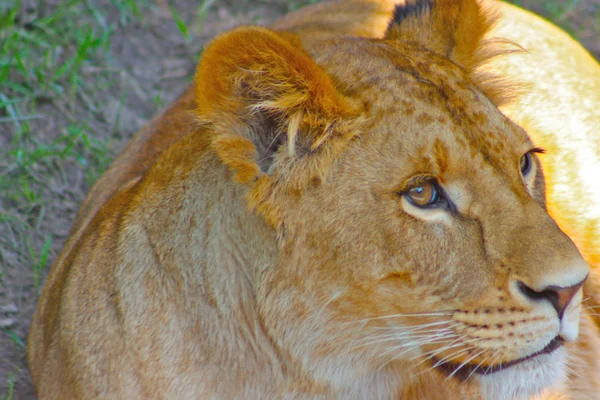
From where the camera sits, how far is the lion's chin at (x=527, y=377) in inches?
75.5

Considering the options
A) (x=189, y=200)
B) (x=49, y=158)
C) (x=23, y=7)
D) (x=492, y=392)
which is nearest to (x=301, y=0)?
(x=23, y=7)

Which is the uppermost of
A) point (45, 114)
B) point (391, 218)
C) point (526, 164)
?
point (391, 218)

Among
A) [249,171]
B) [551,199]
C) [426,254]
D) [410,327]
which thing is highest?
[249,171]

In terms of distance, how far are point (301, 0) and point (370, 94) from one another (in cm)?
311

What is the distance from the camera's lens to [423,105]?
1958mm

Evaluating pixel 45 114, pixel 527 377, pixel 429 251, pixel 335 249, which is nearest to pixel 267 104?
pixel 335 249

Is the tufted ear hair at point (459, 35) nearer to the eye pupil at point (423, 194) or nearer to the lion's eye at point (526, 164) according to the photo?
the lion's eye at point (526, 164)

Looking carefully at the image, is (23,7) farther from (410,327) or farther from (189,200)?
(410,327)

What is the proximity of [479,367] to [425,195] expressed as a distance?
0.41m

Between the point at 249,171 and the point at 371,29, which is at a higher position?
the point at 249,171

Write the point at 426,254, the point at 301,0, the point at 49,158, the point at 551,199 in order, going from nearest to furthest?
the point at 426,254 → the point at 551,199 → the point at 49,158 → the point at 301,0

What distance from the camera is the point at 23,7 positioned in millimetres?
4168

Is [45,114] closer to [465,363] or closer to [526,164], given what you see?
[526,164]

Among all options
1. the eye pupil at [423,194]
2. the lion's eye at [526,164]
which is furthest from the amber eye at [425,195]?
the lion's eye at [526,164]
